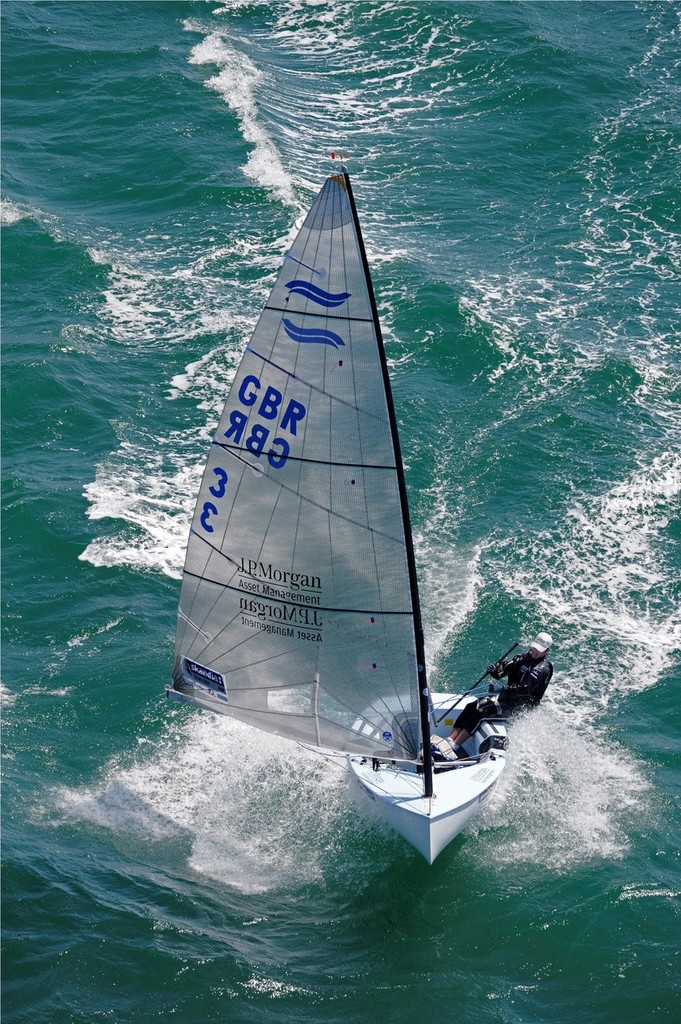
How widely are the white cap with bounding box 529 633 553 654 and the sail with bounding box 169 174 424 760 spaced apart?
180 inches

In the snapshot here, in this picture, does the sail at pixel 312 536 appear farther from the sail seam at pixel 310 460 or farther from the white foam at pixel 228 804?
the white foam at pixel 228 804

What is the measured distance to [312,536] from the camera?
21.9 metres

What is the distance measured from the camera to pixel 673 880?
996 inches

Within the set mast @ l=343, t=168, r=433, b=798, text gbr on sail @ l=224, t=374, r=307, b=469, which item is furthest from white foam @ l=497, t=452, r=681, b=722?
text gbr on sail @ l=224, t=374, r=307, b=469

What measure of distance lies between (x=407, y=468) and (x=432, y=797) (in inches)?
534

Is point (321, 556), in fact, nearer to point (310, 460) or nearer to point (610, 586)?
point (310, 460)

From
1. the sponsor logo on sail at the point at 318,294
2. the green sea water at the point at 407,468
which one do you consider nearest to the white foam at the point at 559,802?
the green sea water at the point at 407,468

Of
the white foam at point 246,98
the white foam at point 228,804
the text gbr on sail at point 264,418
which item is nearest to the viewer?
the text gbr on sail at point 264,418

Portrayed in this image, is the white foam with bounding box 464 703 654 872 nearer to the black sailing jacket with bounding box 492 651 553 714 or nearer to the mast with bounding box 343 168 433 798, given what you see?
the black sailing jacket with bounding box 492 651 553 714

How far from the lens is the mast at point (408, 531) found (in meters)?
19.5

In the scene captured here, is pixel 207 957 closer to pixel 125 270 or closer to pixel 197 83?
pixel 125 270

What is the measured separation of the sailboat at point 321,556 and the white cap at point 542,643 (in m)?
3.22

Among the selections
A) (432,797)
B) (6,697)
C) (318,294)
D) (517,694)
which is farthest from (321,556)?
(6,697)

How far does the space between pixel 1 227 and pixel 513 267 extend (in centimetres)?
1765
